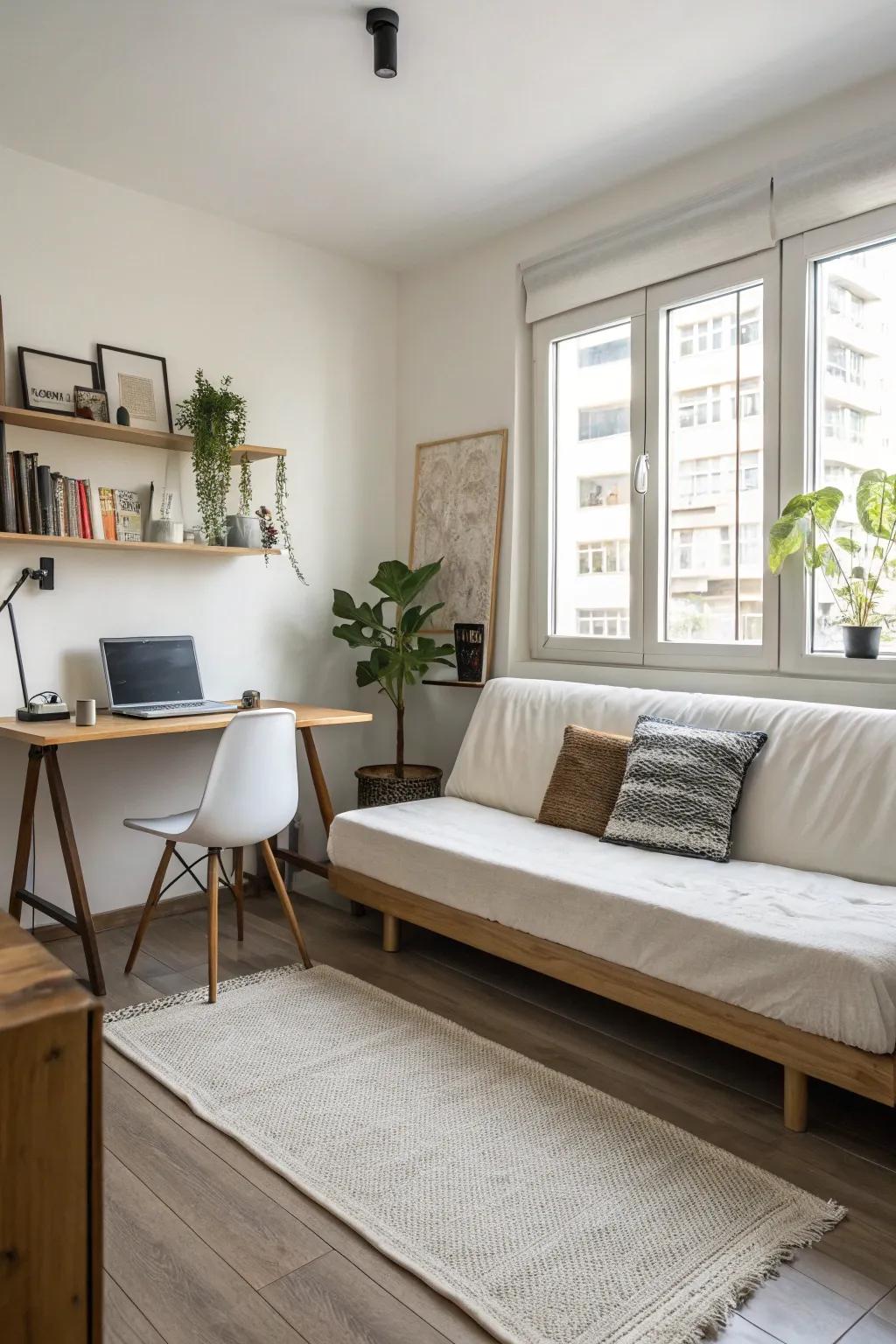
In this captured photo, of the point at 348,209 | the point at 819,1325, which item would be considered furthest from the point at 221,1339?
the point at 348,209

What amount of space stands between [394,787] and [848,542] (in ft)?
6.07

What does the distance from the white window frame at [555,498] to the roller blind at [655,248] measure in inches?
2.5

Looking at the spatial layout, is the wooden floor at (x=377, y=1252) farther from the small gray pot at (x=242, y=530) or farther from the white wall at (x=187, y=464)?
the small gray pot at (x=242, y=530)

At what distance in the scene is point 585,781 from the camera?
3086mm

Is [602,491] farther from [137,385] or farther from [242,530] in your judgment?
[137,385]

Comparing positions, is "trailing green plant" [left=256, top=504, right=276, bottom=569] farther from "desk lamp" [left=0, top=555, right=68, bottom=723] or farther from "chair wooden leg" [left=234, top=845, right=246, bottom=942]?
"chair wooden leg" [left=234, top=845, right=246, bottom=942]

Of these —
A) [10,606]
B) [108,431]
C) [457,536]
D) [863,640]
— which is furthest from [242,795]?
[863,640]

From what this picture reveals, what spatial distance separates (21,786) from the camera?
326 cm

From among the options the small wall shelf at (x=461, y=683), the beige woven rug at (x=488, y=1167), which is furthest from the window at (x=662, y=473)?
the beige woven rug at (x=488, y=1167)

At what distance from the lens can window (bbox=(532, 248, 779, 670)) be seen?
3.16m

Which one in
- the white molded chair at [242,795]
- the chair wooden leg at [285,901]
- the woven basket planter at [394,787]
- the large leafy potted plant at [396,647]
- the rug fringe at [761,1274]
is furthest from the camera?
the large leafy potted plant at [396,647]

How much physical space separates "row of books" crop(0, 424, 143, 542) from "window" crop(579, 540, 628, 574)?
1.73 meters

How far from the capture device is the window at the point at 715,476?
3174 mm

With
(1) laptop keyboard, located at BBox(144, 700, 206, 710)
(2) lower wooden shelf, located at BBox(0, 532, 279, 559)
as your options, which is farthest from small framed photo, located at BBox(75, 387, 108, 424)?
(1) laptop keyboard, located at BBox(144, 700, 206, 710)
